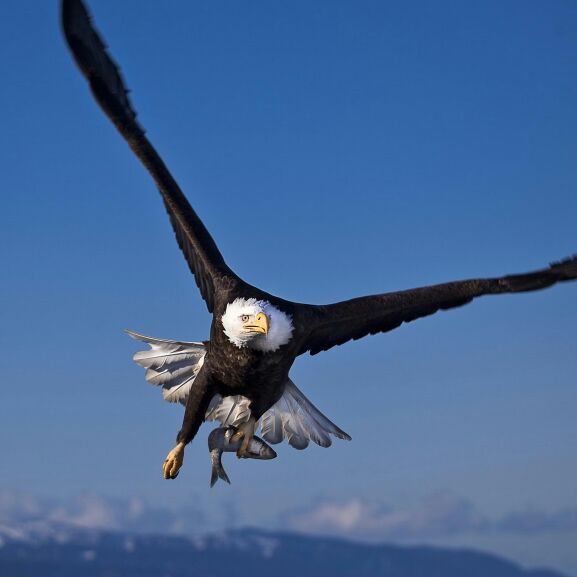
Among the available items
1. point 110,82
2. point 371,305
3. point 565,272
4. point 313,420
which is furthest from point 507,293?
point 110,82

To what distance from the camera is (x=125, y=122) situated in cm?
1034

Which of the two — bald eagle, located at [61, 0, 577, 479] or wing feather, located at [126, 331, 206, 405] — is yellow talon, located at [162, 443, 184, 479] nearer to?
bald eagle, located at [61, 0, 577, 479]

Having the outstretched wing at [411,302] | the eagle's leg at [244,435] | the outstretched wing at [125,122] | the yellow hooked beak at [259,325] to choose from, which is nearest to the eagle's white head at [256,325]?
the yellow hooked beak at [259,325]

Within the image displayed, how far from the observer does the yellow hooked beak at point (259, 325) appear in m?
9.36

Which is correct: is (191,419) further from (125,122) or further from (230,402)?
(125,122)

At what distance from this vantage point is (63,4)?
10172mm

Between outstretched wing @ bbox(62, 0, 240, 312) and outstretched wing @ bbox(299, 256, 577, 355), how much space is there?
1.12m

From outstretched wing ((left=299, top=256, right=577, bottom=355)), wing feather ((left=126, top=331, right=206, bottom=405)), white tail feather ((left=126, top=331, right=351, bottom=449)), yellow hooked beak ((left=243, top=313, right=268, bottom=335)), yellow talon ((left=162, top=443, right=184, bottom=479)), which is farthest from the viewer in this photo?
wing feather ((left=126, top=331, right=206, bottom=405))

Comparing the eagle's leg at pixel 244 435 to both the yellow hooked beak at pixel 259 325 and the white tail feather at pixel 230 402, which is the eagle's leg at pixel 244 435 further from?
the yellow hooked beak at pixel 259 325

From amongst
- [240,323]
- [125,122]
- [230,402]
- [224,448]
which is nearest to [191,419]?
[224,448]

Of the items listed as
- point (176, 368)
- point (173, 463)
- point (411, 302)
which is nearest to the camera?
point (173, 463)

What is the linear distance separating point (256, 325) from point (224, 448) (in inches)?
59.8

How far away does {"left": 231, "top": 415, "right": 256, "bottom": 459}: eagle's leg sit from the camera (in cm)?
1040

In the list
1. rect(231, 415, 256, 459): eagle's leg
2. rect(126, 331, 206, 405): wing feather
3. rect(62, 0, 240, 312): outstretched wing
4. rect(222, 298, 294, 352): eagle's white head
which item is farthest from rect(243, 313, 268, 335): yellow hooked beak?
rect(126, 331, 206, 405): wing feather
